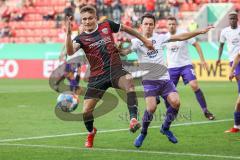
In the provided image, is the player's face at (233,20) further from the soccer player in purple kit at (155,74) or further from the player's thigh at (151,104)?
the player's thigh at (151,104)

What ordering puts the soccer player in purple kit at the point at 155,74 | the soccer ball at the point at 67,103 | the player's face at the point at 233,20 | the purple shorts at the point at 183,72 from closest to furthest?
the soccer player in purple kit at the point at 155,74 → the player's face at the point at 233,20 → the purple shorts at the point at 183,72 → the soccer ball at the point at 67,103

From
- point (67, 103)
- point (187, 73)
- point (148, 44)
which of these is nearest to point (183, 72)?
point (187, 73)

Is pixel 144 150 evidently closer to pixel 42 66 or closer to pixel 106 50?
pixel 106 50

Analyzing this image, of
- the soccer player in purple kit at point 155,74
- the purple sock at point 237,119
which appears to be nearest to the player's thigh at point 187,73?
the purple sock at point 237,119

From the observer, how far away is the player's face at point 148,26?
11.2 meters

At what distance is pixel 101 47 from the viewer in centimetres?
1117

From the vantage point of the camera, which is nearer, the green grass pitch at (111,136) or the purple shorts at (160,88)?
the green grass pitch at (111,136)

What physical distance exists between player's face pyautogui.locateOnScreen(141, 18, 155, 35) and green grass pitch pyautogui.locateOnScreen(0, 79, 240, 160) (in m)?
1.84

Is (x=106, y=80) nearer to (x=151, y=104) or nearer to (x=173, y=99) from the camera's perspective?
(x=151, y=104)

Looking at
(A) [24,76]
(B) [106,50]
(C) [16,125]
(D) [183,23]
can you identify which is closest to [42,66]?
(A) [24,76]

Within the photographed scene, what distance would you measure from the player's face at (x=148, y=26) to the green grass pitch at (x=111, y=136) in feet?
6.05

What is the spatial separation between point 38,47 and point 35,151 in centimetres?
2467

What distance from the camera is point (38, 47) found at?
115 ft

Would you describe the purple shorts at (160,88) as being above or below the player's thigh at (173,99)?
above
